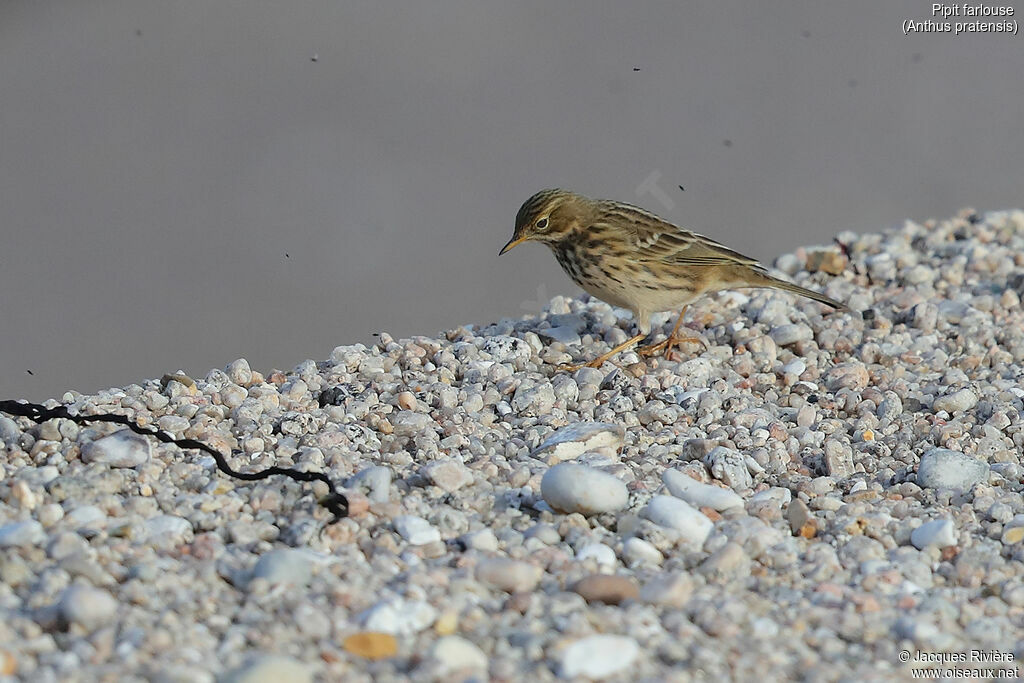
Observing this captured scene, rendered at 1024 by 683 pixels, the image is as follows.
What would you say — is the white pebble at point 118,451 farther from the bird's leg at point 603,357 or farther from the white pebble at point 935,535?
the white pebble at point 935,535

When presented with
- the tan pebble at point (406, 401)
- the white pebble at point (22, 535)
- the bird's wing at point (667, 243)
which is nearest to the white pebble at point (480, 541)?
the white pebble at point (22, 535)

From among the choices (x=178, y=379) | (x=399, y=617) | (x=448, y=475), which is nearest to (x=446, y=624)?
(x=399, y=617)

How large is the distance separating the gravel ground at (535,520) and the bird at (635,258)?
0.39 meters

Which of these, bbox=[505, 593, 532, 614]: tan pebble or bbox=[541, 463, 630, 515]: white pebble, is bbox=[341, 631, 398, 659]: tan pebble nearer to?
bbox=[505, 593, 532, 614]: tan pebble

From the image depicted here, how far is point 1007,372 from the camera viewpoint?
5867mm

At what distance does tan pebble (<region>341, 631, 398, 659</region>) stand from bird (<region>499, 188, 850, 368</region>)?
10.9ft

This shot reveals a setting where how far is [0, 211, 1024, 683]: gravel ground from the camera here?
308cm

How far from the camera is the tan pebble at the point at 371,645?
3.03 meters

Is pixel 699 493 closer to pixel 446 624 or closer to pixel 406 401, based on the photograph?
pixel 446 624

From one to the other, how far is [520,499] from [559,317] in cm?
260

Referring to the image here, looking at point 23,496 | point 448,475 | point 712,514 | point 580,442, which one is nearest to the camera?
point 23,496

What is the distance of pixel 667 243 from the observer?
676cm

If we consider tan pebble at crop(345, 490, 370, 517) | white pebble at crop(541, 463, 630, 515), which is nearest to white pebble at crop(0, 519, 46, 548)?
tan pebble at crop(345, 490, 370, 517)

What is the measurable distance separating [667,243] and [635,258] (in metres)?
0.32
